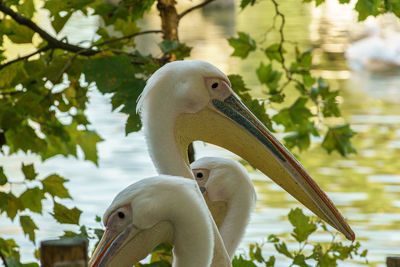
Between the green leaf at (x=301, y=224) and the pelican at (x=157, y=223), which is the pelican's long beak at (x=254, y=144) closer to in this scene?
the pelican at (x=157, y=223)

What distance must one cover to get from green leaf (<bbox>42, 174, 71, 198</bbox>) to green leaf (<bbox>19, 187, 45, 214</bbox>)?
1.5 inches

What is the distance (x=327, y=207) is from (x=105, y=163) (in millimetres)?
6192

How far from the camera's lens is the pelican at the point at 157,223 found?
1.98m

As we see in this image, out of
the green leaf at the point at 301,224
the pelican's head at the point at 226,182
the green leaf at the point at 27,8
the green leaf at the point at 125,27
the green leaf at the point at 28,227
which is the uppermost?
the green leaf at the point at 27,8

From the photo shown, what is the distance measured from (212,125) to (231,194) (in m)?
0.38

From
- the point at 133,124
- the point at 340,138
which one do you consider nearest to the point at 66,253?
the point at 133,124

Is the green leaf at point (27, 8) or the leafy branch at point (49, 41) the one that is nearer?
the leafy branch at point (49, 41)

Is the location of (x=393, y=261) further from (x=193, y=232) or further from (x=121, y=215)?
(x=121, y=215)

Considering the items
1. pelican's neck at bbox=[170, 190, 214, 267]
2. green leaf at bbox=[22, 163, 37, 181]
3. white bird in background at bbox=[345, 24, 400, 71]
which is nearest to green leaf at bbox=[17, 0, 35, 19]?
green leaf at bbox=[22, 163, 37, 181]

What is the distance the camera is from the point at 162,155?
2418 millimetres

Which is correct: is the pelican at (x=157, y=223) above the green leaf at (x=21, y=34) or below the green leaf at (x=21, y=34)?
below

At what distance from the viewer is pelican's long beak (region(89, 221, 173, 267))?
6.63 feet

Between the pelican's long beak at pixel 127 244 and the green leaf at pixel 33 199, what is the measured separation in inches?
51.3

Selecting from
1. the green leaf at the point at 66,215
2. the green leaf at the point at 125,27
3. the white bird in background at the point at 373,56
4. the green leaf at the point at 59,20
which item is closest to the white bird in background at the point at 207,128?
the green leaf at the point at 66,215
